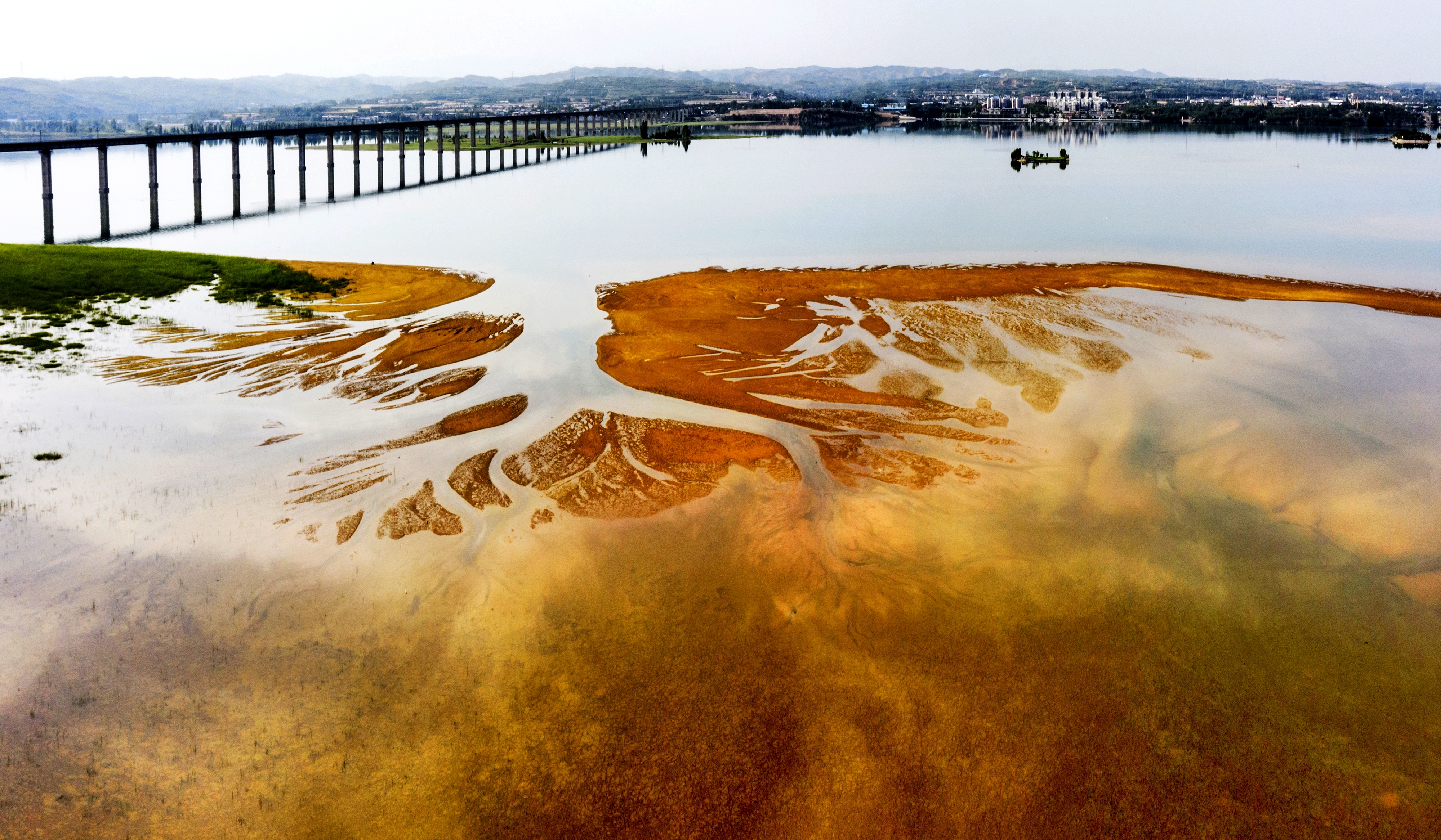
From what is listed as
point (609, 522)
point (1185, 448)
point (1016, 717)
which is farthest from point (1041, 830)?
point (1185, 448)

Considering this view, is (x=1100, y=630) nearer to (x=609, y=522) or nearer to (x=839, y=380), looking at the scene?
(x=609, y=522)

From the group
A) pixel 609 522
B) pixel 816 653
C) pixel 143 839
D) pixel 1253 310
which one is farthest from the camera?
pixel 1253 310

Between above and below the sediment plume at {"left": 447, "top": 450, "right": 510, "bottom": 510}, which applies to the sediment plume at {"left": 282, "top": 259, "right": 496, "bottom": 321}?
above

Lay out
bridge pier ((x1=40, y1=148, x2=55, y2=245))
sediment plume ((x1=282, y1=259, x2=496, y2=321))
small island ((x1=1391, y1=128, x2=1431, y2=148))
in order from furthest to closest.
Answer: small island ((x1=1391, y1=128, x2=1431, y2=148)), bridge pier ((x1=40, y1=148, x2=55, y2=245)), sediment plume ((x1=282, y1=259, x2=496, y2=321))

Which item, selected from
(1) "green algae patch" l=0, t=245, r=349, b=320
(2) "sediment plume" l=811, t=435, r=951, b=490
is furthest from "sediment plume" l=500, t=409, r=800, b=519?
(1) "green algae patch" l=0, t=245, r=349, b=320

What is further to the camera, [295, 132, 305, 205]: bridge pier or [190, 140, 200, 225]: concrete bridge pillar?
[295, 132, 305, 205]: bridge pier

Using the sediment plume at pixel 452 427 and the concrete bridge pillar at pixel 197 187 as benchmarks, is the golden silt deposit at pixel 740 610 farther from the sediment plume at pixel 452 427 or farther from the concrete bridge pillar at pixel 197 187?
the concrete bridge pillar at pixel 197 187

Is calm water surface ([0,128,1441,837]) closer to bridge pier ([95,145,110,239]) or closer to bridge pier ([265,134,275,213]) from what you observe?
bridge pier ([95,145,110,239])
